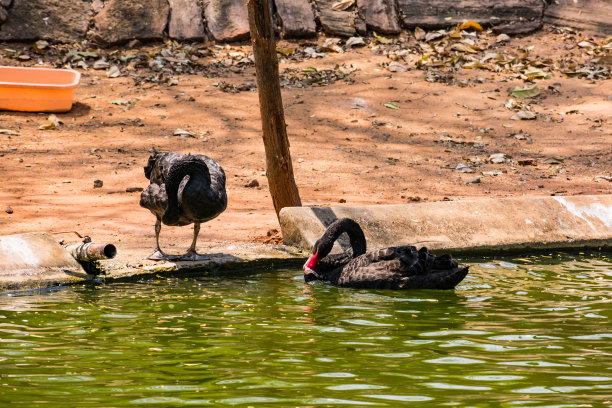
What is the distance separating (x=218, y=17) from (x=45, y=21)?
422 cm

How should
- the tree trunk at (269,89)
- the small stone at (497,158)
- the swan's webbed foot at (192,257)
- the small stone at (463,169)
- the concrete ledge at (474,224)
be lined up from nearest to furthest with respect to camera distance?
the swan's webbed foot at (192,257)
the concrete ledge at (474,224)
the tree trunk at (269,89)
the small stone at (463,169)
the small stone at (497,158)

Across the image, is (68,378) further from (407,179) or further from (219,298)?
(407,179)

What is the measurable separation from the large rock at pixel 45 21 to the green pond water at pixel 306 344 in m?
13.7

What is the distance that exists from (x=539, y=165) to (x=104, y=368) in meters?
11.1

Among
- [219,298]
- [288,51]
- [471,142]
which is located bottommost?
[219,298]

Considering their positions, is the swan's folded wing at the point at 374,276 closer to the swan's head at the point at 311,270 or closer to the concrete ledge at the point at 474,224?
the swan's head at the point at 311,270

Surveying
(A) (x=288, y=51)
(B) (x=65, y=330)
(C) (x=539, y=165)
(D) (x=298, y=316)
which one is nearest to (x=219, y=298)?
(D) (x=298, y=316)

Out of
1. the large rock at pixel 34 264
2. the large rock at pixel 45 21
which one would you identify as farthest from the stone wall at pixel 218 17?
the large rock at pixel 34 264

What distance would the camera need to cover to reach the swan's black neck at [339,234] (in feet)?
23.8

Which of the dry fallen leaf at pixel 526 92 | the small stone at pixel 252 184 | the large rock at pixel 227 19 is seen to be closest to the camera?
the small stone at pixel 252 184

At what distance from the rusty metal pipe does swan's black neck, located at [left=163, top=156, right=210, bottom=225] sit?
723mm

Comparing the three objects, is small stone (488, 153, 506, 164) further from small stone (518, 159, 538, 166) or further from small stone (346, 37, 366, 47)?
small stone (346, 37, 366, 47)

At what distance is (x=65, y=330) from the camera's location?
5.32 m

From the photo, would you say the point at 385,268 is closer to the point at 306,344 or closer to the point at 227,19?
the point at 306,344
